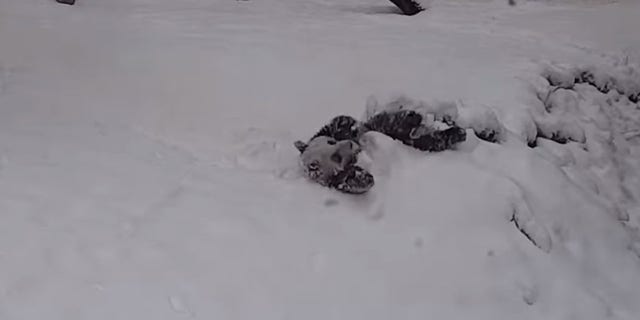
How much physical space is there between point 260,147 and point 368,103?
56cm

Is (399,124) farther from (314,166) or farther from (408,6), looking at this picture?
(408,6)

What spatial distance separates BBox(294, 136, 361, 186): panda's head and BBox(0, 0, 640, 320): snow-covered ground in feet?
0.23

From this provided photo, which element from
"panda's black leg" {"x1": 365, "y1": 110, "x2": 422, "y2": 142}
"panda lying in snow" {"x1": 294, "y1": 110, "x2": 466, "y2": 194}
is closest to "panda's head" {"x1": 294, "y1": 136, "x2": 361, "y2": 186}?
"panda lying in snow" {"x1": 294, "y1": 110, "x2": 466, "y2": 194}

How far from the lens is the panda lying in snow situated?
321 centimetres

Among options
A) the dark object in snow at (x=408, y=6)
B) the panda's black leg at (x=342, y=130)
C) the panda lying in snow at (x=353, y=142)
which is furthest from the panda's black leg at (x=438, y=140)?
the dark object in snow at (x=408, y=6)

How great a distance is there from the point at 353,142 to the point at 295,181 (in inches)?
11.9

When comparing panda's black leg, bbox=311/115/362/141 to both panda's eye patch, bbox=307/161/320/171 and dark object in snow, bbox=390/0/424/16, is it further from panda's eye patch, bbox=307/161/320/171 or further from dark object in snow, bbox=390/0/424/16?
dark object in snow, bbox=390/0/424/16

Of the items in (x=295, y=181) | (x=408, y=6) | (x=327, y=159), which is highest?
(x=408, y=6)

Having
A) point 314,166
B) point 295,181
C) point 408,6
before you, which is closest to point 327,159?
point 314,166

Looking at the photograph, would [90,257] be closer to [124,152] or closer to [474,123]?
[124,152]

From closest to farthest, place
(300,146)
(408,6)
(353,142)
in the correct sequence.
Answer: (353,142) → (300,146) → (408,6)

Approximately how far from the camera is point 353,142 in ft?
11.1

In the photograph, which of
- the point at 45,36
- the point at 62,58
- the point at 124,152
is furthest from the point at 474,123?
the point at 45,36

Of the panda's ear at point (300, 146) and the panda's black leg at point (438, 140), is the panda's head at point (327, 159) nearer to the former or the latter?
the panda's ear at point (300, 146)
